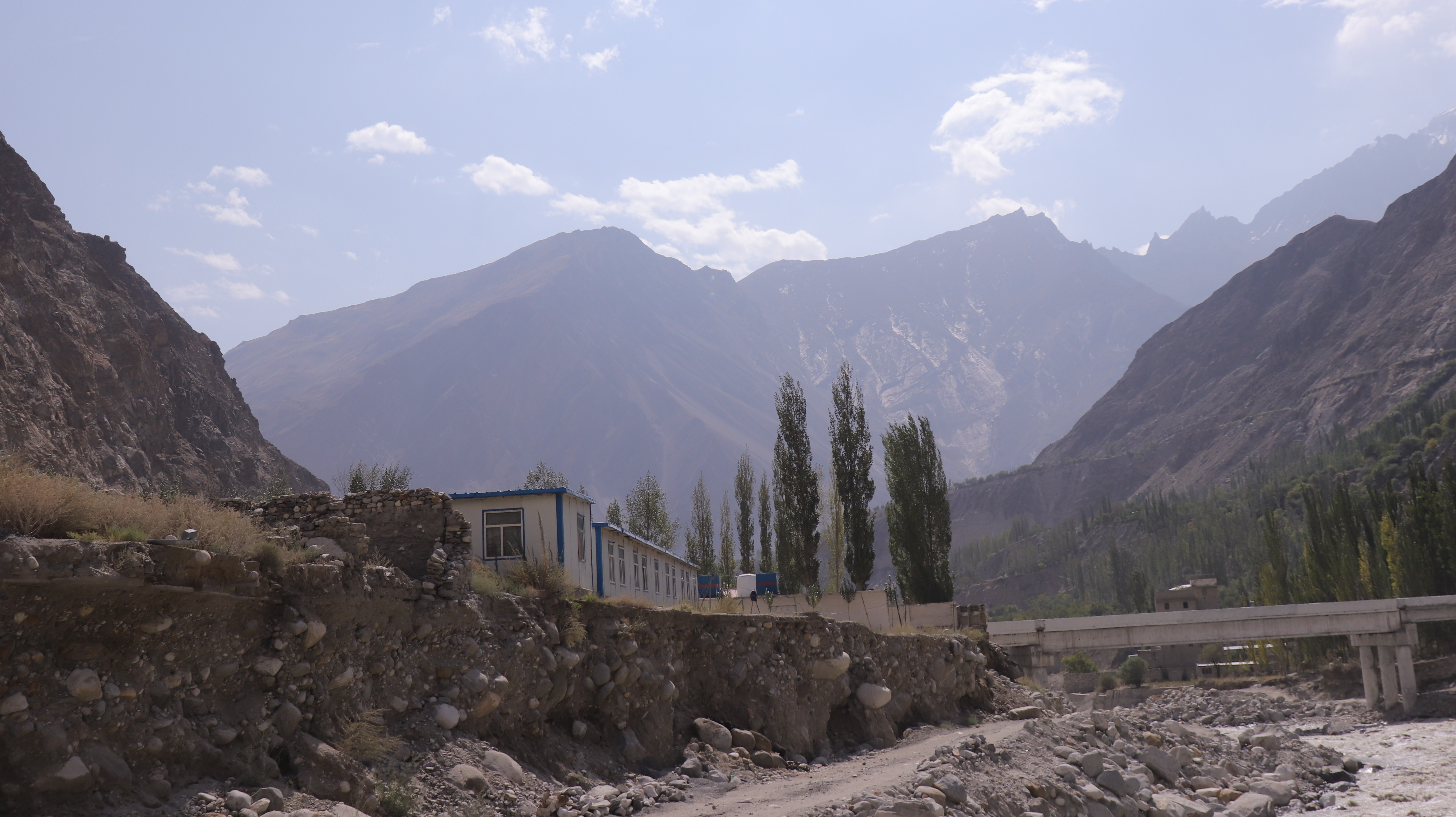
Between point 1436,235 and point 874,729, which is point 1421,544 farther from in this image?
point 1436,235

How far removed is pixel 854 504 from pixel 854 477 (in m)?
1.10

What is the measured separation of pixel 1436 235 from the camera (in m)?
143

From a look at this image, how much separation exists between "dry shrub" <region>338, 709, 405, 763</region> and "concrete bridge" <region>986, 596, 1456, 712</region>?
105ft

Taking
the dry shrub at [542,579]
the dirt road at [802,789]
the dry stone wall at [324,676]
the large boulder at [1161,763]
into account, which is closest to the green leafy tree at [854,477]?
the large boulder at [1161,763]

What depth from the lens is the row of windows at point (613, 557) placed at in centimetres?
1877

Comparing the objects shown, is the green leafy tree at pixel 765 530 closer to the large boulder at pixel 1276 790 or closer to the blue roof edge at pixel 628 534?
the blue roof edge at pixel 628 534

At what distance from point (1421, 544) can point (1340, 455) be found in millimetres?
69446

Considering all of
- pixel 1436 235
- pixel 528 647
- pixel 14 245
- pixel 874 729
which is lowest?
pixel 874 729

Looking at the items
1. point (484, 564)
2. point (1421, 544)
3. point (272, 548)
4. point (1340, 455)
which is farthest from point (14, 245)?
point (1340, 455)

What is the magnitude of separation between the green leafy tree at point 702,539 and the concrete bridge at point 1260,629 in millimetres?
15436

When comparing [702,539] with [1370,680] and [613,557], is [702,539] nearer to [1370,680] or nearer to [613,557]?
[613,557]

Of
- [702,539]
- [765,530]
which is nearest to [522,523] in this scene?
[765,530]

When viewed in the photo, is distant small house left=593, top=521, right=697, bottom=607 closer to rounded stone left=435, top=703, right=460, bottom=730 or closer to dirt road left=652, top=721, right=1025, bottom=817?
dirt road left=652, top=721, right=1025, bottom=817

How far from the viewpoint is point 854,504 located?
3625 cm
